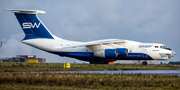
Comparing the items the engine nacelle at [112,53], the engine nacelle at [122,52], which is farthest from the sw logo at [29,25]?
the engine nacelle at [122,52]

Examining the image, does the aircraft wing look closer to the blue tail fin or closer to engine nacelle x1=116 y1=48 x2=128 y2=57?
engine nacelle x1=116 y1=48 x2=128 y2=57

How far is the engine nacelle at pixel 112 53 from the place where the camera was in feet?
119

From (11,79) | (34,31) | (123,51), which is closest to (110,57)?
(123,51)

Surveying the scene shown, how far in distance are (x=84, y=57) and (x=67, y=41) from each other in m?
3.86

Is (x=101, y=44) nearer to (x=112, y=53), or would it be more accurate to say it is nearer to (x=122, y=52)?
(x=112, y=53)

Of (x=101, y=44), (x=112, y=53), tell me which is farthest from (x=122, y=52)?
(x=101, y=44)

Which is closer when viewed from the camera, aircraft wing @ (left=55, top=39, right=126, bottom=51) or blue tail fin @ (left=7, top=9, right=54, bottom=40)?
aircraft wing @ (left=55, top=39, right=126, bottom=51)

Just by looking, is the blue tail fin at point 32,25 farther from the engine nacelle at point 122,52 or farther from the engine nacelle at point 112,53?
the engine nacelle at point 122,52

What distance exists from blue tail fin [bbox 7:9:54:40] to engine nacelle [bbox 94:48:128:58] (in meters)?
8.71

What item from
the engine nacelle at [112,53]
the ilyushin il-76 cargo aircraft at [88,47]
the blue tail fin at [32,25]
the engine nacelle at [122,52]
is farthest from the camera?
the blue tail fin at [32,25]

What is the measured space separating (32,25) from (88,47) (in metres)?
9.57

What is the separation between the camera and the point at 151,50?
36.7 metres

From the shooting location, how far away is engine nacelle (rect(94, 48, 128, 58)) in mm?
36328

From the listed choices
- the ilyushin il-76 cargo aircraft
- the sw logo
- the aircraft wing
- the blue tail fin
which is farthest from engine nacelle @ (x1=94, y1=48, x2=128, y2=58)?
the sw logo
